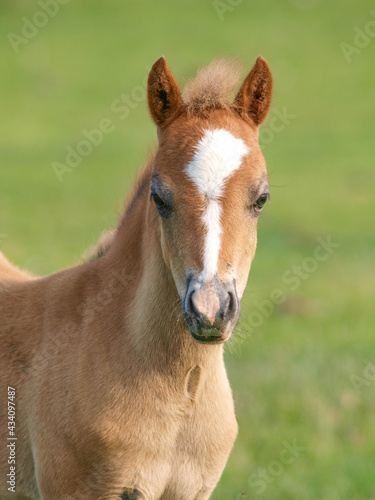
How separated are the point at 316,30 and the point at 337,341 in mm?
18586

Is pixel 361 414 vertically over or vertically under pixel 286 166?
over

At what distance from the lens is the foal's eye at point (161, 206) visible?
3373mm

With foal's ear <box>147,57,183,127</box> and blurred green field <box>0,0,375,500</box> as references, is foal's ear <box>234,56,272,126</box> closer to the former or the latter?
foal's ear <box>147,57,183,127</box>

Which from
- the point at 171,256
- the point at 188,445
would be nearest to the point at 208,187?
the point at 171,256

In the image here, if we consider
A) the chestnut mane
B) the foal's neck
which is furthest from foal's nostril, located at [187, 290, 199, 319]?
the chestnut mane

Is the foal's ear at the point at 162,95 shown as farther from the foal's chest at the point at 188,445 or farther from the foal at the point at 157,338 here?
the foal's chest at the point at 188,445

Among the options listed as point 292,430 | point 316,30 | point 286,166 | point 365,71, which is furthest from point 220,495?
point 316,30

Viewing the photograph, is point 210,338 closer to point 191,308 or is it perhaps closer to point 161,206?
point 191,308

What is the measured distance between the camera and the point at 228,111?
363cm

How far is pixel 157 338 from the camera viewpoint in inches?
141

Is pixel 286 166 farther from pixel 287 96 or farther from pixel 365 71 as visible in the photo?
pixel 365 71

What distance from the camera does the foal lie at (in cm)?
332

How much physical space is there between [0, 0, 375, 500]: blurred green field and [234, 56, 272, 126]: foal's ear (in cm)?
46

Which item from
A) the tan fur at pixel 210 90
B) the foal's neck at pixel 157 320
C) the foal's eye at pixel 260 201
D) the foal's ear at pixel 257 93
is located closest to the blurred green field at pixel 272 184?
the foal's neck at pixel 157 320
